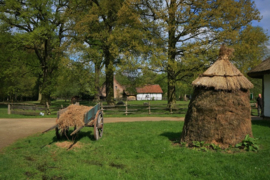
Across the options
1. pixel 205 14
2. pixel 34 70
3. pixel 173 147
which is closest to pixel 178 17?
pixel 205 14

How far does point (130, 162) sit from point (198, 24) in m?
13.4

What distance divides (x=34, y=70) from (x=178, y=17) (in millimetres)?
20833

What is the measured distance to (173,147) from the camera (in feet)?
22.5

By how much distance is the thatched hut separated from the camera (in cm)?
658

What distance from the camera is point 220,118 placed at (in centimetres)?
664

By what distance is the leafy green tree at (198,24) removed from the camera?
15.8m

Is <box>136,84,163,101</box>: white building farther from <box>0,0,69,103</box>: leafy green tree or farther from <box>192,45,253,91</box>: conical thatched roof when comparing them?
<box>192,45,253,91</box>: conical thatched roof

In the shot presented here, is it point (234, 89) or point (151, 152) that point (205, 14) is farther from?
point (151, 152)

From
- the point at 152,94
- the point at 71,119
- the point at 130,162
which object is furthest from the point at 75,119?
the point at 152,94

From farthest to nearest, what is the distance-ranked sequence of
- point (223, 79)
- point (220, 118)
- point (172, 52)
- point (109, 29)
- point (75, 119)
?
point (109, 29)
point (172, 52)
point (75, 119)
point (223, 79)
point (220, 118)

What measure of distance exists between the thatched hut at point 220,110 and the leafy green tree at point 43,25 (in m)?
18.0

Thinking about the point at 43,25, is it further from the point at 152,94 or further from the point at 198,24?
the point at 152,94

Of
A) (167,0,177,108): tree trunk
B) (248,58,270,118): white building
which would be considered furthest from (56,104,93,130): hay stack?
(248,58,270,118): white building

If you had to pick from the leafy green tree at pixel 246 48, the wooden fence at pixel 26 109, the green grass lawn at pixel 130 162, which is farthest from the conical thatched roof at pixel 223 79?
the wooden fence at pixel 26 109
